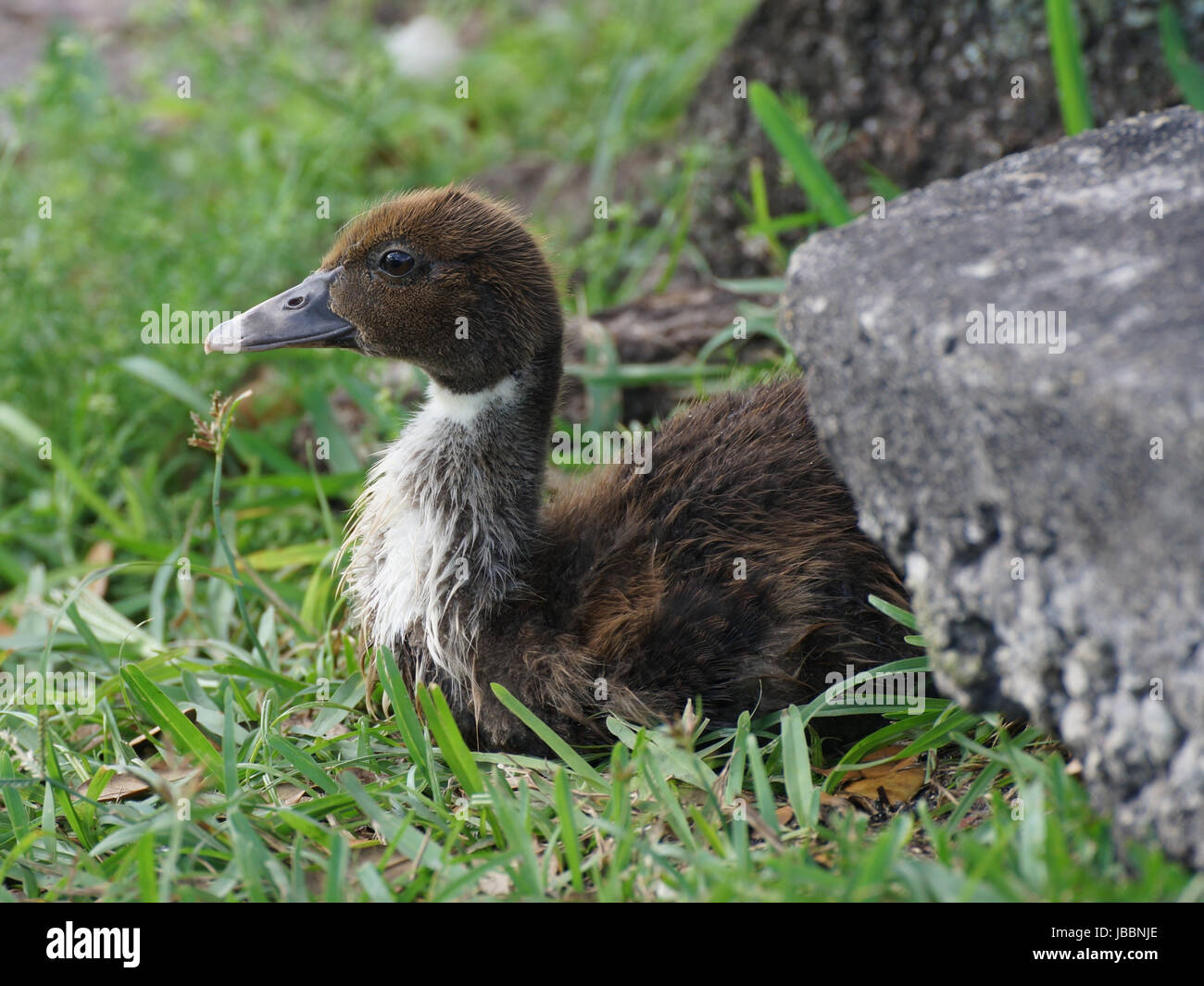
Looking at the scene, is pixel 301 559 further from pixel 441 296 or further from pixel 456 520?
pixel 441 296

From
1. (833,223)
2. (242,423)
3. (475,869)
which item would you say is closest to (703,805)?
(475,869)

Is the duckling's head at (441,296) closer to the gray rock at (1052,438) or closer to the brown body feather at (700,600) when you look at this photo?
the brown body feather at (700,600)

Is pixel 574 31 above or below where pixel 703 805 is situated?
above

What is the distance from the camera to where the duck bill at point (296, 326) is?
10.9 ft

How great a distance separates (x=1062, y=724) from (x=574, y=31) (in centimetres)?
581

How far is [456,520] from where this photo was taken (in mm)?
3172

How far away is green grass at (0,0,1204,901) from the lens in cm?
244

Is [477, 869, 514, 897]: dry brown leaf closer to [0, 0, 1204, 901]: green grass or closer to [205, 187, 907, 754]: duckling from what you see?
[0, 0, 1204, 901]: green grass

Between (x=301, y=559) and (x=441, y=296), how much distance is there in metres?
1.32

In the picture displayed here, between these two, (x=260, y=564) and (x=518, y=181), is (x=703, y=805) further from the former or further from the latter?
(x=518, y=181)

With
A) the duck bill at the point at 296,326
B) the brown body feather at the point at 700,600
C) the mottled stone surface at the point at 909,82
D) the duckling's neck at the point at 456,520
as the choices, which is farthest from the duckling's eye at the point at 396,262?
the mottled stone surface at the point at 909,82

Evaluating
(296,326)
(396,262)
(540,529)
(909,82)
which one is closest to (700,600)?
(540,529)

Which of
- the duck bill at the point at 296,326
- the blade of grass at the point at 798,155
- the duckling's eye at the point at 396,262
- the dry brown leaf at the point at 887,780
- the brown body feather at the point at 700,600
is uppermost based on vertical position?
the blade of grass at the point at 798,155

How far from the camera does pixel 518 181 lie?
20.7ft
